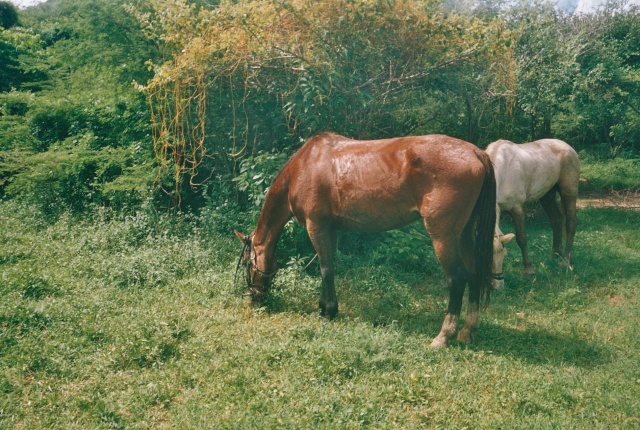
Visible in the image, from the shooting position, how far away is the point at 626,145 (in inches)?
558

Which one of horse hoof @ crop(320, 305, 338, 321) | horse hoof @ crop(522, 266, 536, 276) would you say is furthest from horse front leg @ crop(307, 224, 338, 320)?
horse hoof @ crop(522, 266, 536, 276)

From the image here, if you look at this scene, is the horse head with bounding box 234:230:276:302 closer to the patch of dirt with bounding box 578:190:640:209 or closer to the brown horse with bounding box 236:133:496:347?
the brown horse with bounding box 236:133:496:347

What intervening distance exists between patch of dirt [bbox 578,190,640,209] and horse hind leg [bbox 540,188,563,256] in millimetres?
3572

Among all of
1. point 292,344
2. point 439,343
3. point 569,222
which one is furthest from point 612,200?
point 292,344

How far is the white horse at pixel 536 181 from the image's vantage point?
7438 millimetres

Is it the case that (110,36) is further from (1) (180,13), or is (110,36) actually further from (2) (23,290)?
(2) (23,290)

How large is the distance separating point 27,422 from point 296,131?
5.18 m

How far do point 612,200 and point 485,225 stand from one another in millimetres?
7955

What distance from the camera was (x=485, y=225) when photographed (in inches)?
200

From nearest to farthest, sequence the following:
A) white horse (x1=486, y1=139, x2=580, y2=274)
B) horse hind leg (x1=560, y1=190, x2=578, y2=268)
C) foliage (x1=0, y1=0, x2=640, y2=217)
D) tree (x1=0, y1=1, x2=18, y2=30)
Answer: foliage (x1=0, y1=0, x2=640, y2=217) → white horse (x1=486, y1=139, x2=580, y2=274) → horse hind leg (x1=560, y1=190, x2=578, y2=268) → tree (x1=0, y1=1, x2=18, y2=30)

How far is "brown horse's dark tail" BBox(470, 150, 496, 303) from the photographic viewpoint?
4984mm

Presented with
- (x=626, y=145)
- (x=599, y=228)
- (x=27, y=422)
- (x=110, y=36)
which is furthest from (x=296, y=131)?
(x=626, y=145)

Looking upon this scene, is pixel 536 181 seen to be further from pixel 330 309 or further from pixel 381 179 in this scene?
pixel 330 309

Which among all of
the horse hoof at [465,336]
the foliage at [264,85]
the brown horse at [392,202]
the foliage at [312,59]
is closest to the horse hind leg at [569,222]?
the foliage at [264,85]
